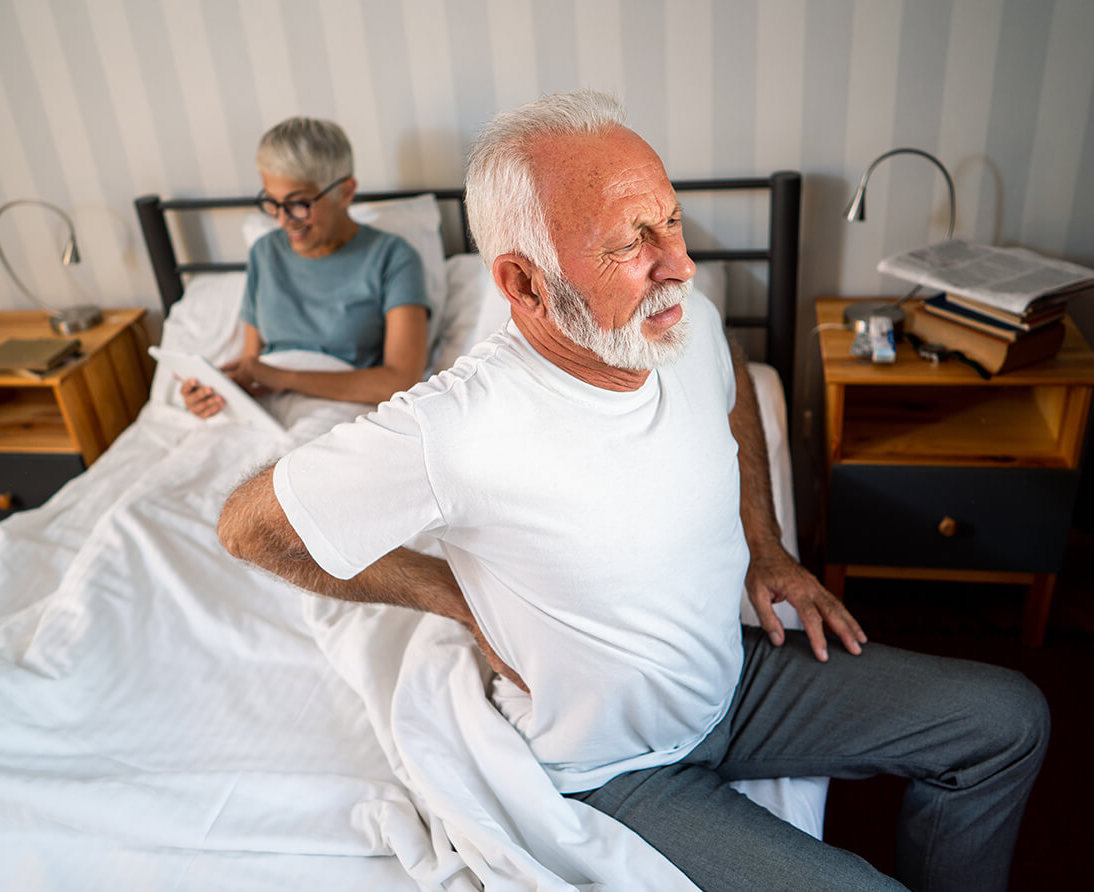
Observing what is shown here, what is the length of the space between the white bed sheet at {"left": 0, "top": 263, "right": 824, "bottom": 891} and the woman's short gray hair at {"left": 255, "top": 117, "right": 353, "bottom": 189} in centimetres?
74

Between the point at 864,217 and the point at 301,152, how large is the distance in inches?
47.7

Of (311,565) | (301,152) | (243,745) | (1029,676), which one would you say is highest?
(301,152)

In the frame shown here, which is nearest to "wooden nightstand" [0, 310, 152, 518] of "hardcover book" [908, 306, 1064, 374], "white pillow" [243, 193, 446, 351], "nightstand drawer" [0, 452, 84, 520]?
"nightstand drawer" [0, 452, 84, 520]

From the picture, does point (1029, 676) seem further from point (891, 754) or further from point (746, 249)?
point (746, 249)

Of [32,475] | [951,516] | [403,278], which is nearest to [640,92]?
[403,278]

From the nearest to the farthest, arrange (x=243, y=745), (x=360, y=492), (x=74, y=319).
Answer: (x=360, y=492), (x=243, y=745), (x=74, y=319)

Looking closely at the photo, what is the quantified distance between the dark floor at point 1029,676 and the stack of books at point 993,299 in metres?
0.63

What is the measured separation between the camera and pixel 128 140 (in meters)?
2.39

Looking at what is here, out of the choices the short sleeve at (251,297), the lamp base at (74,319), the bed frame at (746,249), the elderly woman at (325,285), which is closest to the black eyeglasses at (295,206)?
the elderly woman at (325,285)

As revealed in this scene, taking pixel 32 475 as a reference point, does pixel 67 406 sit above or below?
above

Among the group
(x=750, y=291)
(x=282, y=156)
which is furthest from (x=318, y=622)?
(x=750, y=291)

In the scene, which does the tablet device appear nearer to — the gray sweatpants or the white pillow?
the white pillow

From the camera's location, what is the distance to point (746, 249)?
2219 mm

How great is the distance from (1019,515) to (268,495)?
59.5 inches
